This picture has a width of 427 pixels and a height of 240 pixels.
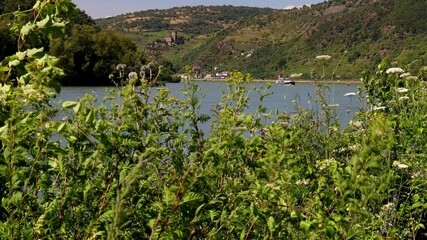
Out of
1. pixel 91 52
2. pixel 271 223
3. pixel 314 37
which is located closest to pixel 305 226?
pixel 271 223

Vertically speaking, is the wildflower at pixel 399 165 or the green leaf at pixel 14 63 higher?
the green leaf at pixel 14 63

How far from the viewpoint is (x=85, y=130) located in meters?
2.12

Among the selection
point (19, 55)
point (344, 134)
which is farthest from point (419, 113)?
point (19, 55)

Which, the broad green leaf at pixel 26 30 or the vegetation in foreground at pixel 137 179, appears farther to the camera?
the broad green leaf at pixel 26 30

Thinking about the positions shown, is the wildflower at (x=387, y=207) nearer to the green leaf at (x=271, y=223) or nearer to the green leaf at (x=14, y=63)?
the green leaf at (x=271, y=223)

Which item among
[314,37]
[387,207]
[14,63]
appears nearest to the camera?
[14,63]

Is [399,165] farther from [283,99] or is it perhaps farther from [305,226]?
[283,99]

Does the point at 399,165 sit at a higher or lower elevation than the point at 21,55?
lower

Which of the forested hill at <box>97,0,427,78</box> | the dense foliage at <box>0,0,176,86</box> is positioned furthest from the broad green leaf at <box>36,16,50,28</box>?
the forested hill at <box>97,0,427,78</box>

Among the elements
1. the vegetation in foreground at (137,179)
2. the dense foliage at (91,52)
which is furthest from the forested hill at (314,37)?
the vegetation in foreground at (137,179)

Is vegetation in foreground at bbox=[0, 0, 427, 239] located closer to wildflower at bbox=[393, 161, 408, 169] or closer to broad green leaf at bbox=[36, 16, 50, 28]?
broad green leaf at bbox=[36, 16, 50, 28]

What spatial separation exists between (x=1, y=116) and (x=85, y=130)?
29cm

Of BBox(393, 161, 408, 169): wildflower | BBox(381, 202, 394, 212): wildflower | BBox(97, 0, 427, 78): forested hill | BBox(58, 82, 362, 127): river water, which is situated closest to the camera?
BBox(381, 202, 394, 212): wildflower

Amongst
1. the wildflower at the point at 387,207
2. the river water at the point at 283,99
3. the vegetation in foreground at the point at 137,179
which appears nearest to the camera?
the vegetation in foreground at the point at 137,179
